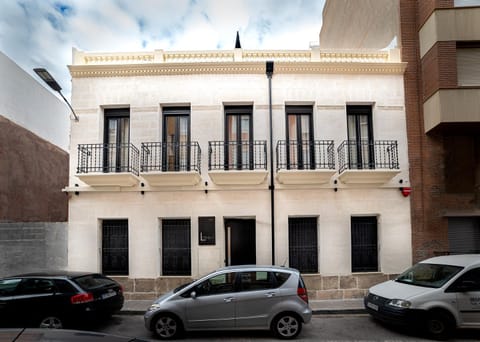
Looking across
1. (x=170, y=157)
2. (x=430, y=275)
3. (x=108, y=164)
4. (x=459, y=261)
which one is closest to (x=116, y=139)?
(x=108, y=164)

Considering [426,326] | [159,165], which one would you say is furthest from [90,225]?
[426,326]

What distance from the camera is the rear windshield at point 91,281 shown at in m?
7.48

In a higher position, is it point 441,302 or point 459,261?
point 459,261

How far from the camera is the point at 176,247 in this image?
10.7m

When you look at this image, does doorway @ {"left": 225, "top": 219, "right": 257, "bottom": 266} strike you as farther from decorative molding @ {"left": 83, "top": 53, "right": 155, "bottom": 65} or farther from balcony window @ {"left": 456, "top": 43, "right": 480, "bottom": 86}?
balcony window @ {"left": 456, "top": 43, "right": 480, "bottom": 86}

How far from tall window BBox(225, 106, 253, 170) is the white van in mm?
5576

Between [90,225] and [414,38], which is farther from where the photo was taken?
[414,38]

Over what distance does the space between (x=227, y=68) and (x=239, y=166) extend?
3281 mm

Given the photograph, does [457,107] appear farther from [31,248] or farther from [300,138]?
[31,248]

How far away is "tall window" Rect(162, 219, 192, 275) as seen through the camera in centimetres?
1055

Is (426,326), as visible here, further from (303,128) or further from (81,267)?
(81,267)

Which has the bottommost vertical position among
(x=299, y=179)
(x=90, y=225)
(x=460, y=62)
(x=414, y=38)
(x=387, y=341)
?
(x=387, y=341)

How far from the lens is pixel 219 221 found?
10.5 m

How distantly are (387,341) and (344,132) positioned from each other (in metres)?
6.30
